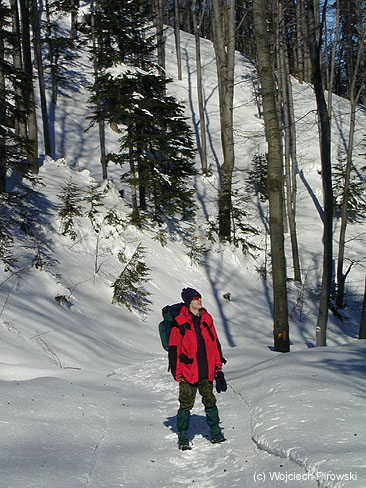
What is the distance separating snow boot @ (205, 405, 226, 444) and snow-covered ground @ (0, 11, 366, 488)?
0.38ft

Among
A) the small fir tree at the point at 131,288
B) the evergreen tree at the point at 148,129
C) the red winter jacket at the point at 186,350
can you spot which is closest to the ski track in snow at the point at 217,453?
the red winter jacket at the point at 186,350

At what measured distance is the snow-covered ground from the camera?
14.0ft

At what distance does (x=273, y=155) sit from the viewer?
32.1ft

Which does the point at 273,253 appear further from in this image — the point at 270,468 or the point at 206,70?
the point at 206,70

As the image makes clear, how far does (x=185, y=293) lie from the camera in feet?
17.1

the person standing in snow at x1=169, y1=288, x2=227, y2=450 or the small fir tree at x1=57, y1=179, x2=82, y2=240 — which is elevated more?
the person standing in snow at x1=169, y1=288, x2=227, y2=450

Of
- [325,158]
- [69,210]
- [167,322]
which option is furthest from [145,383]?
[69,210]

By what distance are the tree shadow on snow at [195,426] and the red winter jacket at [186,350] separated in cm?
90

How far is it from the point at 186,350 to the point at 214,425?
0.91 metres

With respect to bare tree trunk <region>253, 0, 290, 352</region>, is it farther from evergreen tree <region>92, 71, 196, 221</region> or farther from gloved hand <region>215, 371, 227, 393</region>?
evergreen tree <region>92, 71, 196, 221</region>

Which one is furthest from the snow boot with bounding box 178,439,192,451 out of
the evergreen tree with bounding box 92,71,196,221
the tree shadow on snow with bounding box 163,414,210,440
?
the evergreen tree with bounding box 92,71,196,221

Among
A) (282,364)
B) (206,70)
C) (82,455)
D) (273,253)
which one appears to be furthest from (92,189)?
(206,70)

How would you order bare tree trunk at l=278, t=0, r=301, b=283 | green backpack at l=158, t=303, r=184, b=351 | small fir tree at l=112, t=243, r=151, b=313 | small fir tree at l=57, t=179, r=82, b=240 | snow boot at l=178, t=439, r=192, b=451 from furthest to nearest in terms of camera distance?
bare tree trunk at l=278, t=0, r=301, b=283, small fir tree at l=57, t=179, r=82, b=240, small fir tree at l=112, t=243, r=151, b=313, green backpack at l=158, t=303, r=184, b=351, snow boot at l=178, t=439, r=192, b=451

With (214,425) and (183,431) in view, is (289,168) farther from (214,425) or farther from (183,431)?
(183,431)
